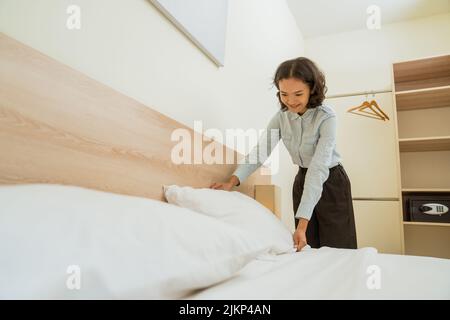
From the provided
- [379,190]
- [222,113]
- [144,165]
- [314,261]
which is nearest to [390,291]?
[314,261]

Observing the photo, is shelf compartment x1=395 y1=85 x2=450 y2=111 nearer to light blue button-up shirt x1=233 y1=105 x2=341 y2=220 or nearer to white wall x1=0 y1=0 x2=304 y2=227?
white wall x1=0 y1=0 x2=304 y2=227

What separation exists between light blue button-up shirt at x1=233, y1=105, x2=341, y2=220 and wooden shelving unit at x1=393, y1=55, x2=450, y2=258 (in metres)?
1.35

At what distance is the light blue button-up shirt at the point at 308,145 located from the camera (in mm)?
1184

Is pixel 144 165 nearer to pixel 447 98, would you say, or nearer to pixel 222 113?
pixel 222 113

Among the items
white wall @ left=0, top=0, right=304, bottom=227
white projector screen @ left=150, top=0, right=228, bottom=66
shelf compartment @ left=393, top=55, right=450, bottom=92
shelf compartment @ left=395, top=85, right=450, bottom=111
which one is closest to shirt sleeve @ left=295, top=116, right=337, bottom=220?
white wall @ left=0, top=0, right=304, bottom=227

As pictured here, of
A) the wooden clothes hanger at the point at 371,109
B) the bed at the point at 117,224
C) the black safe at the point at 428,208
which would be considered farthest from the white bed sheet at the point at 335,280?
the wooden clothes hanger at the point at 371,109

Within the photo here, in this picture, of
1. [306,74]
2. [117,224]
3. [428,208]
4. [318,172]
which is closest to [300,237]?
[318,172]

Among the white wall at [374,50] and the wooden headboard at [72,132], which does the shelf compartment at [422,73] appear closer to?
the white wall at [374,50]

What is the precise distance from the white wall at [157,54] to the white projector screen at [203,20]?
3cm

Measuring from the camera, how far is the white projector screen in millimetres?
1107

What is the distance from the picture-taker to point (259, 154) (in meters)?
1.44

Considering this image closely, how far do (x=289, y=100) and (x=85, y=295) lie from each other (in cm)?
110

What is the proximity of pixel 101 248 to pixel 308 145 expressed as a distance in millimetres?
1093

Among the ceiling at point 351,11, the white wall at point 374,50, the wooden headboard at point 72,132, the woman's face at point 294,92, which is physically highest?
the ceiling at point 351,11
